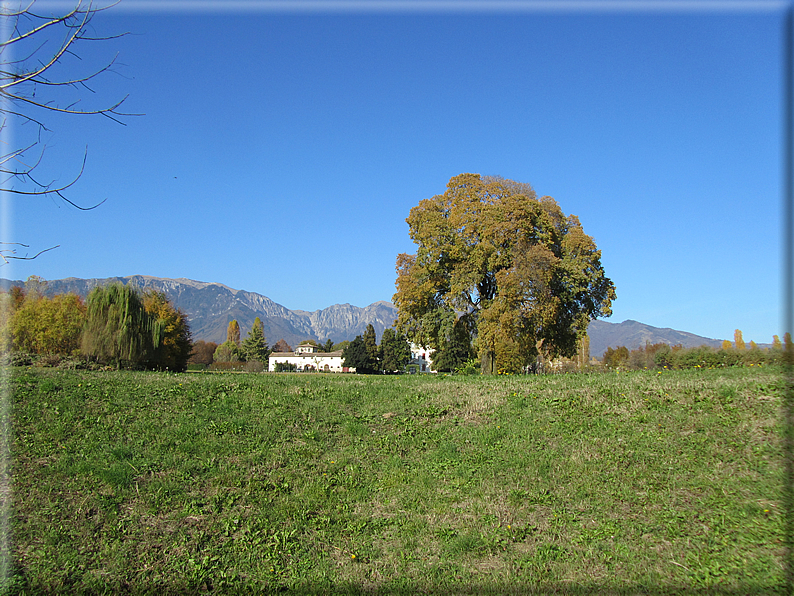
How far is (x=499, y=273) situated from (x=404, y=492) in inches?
568

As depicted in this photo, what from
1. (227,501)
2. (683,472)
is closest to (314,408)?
(227,501)

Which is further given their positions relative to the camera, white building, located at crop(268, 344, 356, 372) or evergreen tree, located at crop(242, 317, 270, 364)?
evergreen tree, located at crop(242, 317, 270, 364)

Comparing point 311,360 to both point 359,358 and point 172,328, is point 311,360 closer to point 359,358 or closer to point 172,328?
point 359,358

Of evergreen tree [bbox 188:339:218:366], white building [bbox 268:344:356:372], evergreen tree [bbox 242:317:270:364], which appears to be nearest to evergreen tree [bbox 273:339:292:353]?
evergreen tree [bbox 188:339:218:366]

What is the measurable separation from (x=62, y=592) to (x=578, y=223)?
24.5m

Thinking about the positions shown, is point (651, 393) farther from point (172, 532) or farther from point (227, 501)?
point (172, 532)

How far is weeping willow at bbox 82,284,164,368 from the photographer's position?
24266 mm

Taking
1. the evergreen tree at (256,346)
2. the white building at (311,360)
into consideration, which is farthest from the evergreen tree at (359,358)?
the evergreen tree at (256,346)

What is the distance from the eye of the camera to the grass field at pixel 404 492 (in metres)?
6.30

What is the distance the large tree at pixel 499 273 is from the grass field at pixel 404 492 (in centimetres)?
1001

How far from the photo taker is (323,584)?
631 cm

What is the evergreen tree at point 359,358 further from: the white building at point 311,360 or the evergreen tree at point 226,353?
the evergreen tree at point 226,353

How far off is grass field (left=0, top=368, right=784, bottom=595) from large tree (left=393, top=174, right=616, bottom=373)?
32.9 feet

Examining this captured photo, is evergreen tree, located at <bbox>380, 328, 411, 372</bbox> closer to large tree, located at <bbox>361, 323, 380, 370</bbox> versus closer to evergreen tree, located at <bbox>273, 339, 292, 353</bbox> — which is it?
large tree, located at <bbox>361, 323, 380, 370</bbox>
